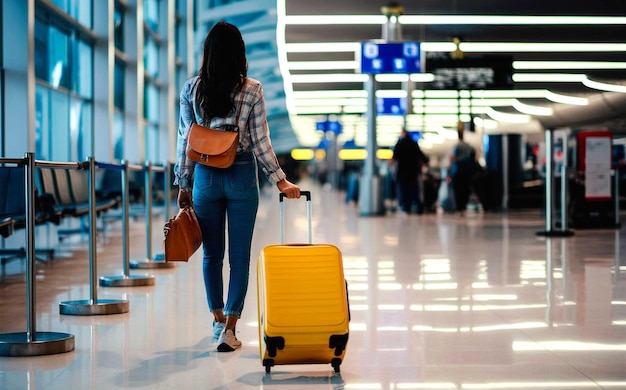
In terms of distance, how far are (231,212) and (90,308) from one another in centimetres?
169

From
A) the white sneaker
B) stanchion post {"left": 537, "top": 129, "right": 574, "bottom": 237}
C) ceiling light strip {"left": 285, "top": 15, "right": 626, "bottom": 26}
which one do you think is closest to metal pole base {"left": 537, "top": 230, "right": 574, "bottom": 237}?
stanchion post {"left": 537, "top": 129, "right": 574, "bottom": 237}

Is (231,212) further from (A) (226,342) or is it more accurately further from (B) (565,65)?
(B) (565,65)

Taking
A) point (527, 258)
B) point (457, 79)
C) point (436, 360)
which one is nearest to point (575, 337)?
point (436, 360)

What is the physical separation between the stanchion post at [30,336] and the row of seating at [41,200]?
223cm

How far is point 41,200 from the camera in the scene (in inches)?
352

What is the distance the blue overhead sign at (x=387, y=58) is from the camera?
17.3m

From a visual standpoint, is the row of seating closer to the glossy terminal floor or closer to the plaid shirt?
the glossy terminal floor

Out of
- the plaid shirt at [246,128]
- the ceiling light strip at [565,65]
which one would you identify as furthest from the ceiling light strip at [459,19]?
the plaid shirt at [246,128]

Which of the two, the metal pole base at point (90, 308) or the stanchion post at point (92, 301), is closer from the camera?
the stanchion post at point (92, 301)

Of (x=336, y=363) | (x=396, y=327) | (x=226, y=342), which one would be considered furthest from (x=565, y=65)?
(x=336, y=363)

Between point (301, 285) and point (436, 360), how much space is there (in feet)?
2.57

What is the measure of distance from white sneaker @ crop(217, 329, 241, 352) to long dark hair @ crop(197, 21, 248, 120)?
106 centimetres

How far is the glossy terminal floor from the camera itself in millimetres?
3820

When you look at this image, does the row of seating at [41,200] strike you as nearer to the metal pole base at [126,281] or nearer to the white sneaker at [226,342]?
the metal pole base at [126,281]
